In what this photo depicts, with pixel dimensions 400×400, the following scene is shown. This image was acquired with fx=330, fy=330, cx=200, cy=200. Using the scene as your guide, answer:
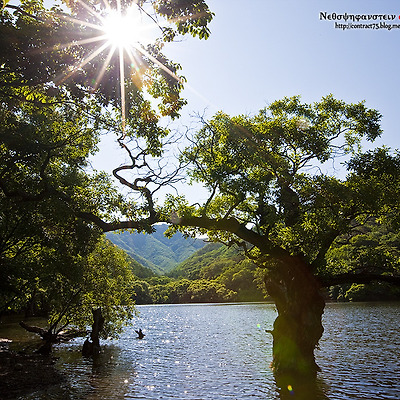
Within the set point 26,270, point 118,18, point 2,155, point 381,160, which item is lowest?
point 26,270

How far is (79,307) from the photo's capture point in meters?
30.4

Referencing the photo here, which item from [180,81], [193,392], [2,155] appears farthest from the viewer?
[193,392]

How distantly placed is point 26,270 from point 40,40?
14535 mm

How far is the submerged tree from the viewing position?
1816 cm

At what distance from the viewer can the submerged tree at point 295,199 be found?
59.6 ft

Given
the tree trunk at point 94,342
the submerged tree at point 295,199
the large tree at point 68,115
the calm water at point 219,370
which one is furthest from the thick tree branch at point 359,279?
the tree trunk at point 94,342

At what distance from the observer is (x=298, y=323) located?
19875mm

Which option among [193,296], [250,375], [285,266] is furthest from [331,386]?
[193,296]

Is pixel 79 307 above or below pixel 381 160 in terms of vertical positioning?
below

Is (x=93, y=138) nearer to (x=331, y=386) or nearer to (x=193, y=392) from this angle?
(x=193, y=392)

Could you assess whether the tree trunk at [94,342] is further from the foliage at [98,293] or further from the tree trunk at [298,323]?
the tree trunk at [298,323]

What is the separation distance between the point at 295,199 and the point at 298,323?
757 centimetres

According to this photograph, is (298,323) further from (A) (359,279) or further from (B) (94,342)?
(B) (94,342)

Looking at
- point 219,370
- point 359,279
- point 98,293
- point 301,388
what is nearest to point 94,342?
point 98,293
